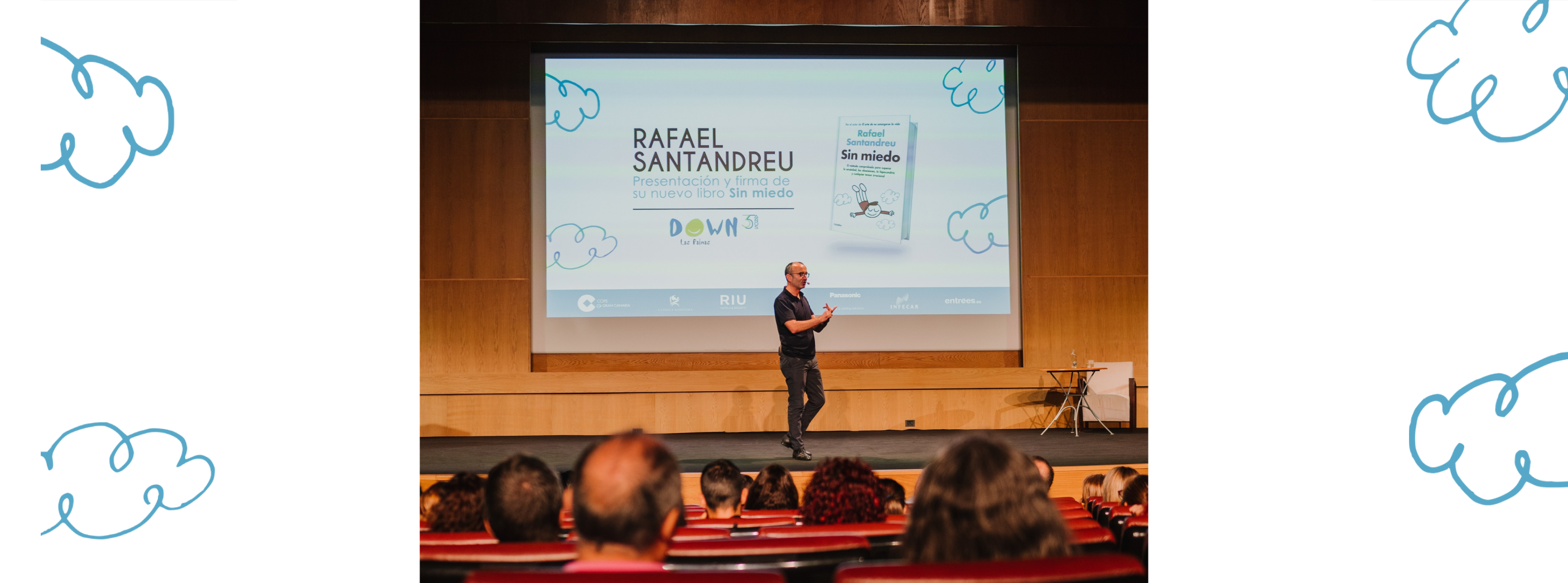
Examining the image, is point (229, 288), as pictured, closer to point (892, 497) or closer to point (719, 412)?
point (892, 497)

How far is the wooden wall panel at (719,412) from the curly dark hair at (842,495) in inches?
176

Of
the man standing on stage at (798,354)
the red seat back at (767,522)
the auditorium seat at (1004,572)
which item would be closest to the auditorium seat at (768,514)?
the red seat back at (767,522)

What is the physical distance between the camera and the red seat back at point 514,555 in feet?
4.26

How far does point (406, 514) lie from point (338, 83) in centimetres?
66

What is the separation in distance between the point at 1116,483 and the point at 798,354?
259cm

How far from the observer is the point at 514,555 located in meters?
1.32

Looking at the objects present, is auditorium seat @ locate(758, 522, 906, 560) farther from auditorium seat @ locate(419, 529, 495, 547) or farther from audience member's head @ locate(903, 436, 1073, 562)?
auditorium seat @ locate(419, 529, 495, 547)

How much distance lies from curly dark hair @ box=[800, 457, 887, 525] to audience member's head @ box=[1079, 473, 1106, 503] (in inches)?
62.6

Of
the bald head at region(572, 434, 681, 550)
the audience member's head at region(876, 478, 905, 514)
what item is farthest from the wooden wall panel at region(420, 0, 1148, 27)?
the bald head at region(572, 434, 681, 550)
